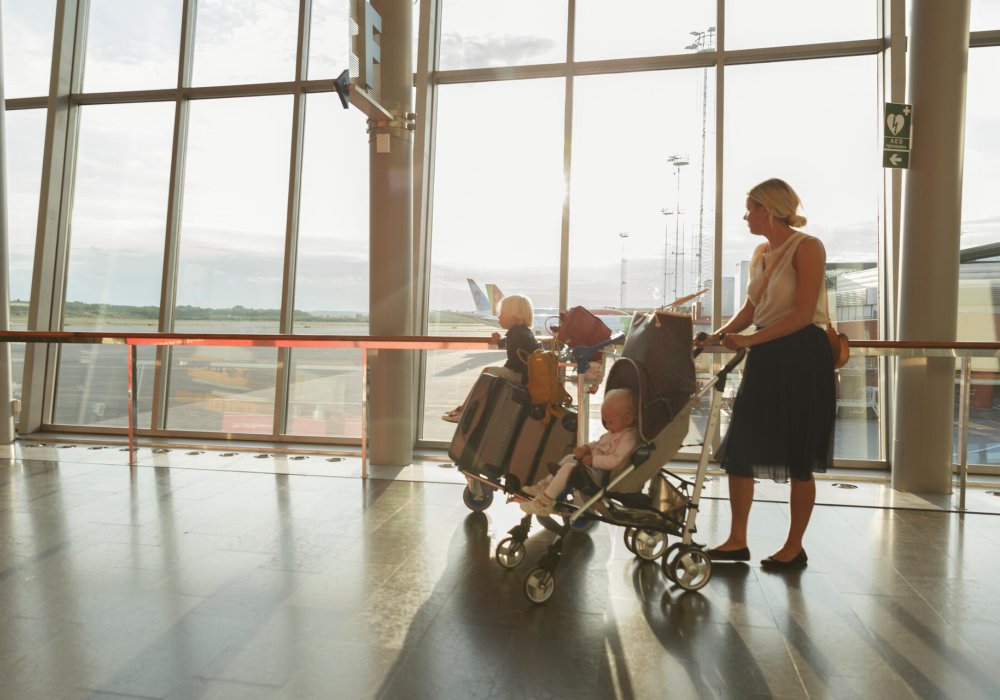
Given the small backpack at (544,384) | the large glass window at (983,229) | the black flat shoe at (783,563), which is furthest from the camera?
the large glass window at (983,229)

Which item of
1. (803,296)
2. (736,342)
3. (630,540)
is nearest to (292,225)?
(630,540)

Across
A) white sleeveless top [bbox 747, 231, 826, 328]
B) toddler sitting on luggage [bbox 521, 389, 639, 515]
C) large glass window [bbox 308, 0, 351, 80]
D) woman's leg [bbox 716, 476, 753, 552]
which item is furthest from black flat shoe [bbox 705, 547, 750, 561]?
large glass window [bbox 308, 0, 351, 80]

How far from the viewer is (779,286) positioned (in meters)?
2.84

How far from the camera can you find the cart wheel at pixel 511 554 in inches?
117

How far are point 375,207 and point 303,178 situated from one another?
142cm

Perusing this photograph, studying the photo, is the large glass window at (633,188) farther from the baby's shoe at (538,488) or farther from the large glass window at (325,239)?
the baby's shoe at (538,488)

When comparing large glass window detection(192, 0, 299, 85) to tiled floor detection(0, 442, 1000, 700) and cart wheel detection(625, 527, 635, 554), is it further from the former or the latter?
cart wheel detection(625, 527, 635, 554)

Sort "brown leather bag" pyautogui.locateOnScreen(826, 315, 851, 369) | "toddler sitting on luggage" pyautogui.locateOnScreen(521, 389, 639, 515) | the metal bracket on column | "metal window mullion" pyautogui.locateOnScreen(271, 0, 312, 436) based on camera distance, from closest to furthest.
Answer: "toddler sitting on luggage" pyautogui.locateOnScreen(521, 389, 639, 515), "brown leather bag" pyautogui.locateOnScreen(826, 315, 851, 369), the metal bracket on column, "metal window mullion" pyautogui.locateOnScreen(271, 0, 312, 436)

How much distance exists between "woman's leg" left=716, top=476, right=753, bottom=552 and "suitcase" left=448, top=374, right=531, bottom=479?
37.5 inches

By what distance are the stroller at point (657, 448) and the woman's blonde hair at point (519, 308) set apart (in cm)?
66

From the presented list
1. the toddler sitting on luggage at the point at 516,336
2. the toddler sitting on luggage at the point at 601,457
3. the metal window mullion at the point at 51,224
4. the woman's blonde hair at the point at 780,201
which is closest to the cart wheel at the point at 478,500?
the toddler sitting on luggage at the point at 516,336

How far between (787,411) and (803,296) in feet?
1.54

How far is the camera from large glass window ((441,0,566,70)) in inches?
227

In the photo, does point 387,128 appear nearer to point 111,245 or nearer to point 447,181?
point 447,181
